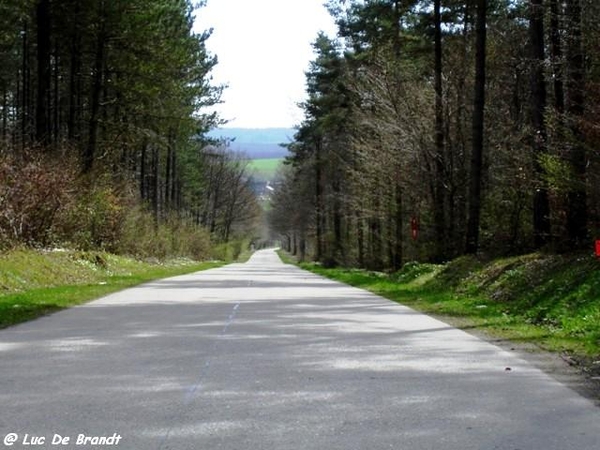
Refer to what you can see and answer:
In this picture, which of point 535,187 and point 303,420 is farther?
point 535,187

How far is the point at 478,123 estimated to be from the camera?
23.8m

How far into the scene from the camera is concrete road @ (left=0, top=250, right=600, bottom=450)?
5.46 metres

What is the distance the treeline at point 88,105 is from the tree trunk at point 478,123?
44.3ft

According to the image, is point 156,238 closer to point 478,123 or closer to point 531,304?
point 478,123

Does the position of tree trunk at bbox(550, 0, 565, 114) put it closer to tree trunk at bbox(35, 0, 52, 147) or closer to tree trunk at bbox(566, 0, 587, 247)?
tree trunk at bbox(566, 0, 587, 247)

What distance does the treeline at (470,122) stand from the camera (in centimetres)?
1717

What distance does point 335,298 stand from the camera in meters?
18.9

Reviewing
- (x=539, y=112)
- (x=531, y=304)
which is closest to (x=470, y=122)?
(x=539, y=112)

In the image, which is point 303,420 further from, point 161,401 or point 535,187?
point 535,187

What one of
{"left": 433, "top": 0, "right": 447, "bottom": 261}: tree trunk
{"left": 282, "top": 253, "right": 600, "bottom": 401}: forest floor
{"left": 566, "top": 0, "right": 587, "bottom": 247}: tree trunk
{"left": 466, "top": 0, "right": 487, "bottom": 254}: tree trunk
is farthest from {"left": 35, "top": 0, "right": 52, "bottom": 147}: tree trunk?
{"left": 566, "top": 0, "right": 587, "bottom": 247}: tree trunk

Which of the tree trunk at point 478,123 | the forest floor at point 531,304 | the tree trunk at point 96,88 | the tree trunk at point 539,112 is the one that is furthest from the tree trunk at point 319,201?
the tree trunk at point 539,112

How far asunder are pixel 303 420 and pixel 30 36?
38.4 meters

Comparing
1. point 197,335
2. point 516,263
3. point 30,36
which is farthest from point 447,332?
point 30,36

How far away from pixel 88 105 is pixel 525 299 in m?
30.3
